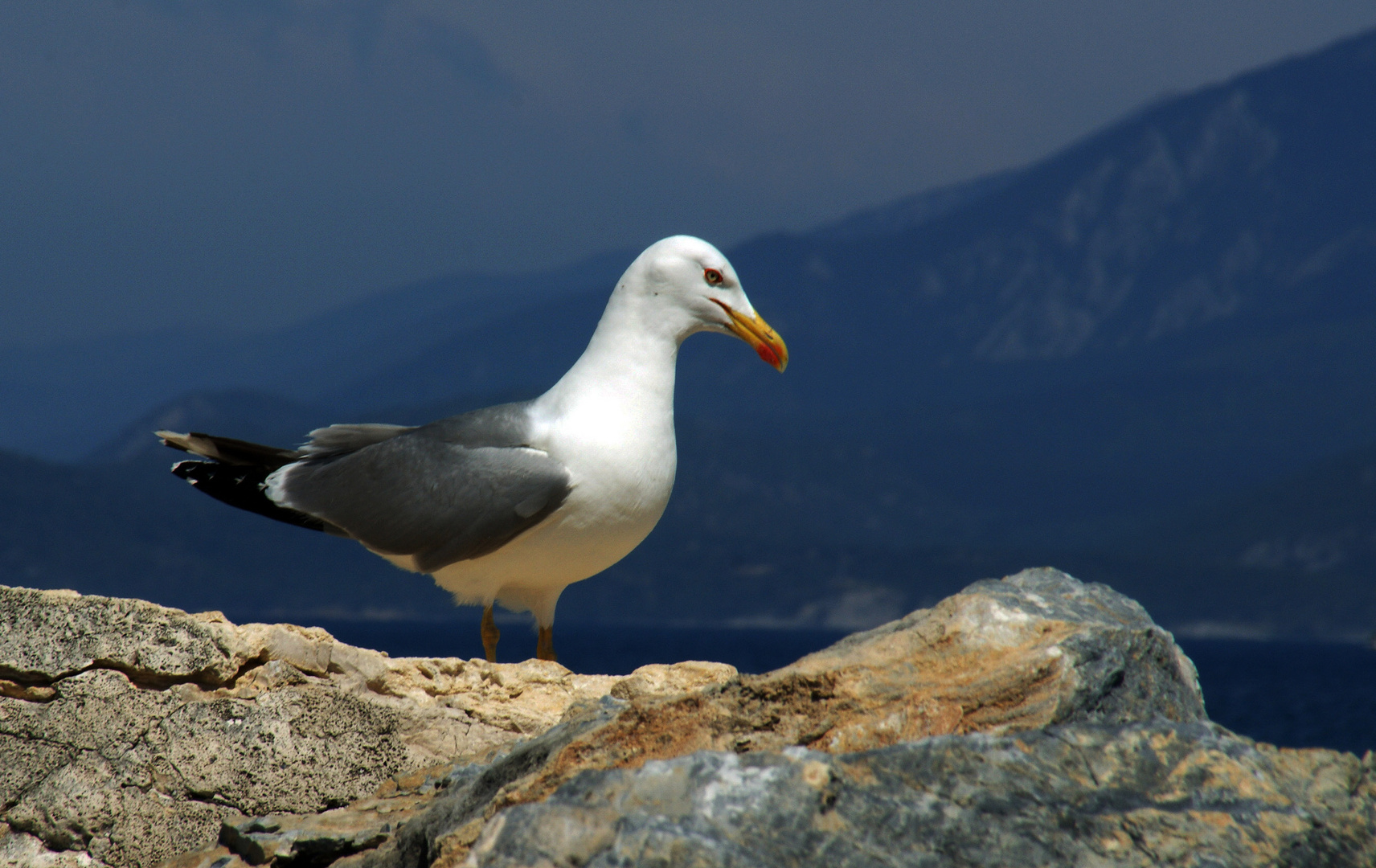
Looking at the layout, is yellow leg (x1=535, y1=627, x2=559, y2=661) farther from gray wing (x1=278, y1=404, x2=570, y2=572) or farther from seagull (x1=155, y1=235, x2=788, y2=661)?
gray wing (x1=278, y1=404, x2=570, y2=572)

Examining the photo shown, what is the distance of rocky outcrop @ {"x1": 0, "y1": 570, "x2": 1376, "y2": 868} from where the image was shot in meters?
3.49

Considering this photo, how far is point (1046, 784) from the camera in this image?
3.70 m

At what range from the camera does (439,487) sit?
9234mm

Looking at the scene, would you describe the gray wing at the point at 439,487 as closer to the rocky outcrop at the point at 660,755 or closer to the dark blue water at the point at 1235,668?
the rocky outcrop at the point at 660,755

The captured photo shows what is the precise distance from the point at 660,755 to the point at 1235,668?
559ft

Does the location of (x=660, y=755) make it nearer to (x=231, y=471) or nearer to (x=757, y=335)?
(x=757, y=335)

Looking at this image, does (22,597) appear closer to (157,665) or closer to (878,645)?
(157,665)

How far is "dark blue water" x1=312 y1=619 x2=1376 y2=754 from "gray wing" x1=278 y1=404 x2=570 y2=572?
2255 inches

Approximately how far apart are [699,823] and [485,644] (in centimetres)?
614

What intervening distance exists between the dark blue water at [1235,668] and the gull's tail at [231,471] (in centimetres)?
5706

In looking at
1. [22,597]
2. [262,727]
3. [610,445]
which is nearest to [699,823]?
[262,727]

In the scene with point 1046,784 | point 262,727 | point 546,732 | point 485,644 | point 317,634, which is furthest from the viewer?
point 485,644

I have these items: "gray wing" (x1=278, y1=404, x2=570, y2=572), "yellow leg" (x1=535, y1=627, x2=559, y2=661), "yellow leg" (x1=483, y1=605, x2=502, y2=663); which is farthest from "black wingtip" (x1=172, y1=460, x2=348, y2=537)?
"yellow leg" (x1=535, y1=627, x2=559, y2=661)

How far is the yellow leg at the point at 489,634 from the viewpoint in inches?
369
